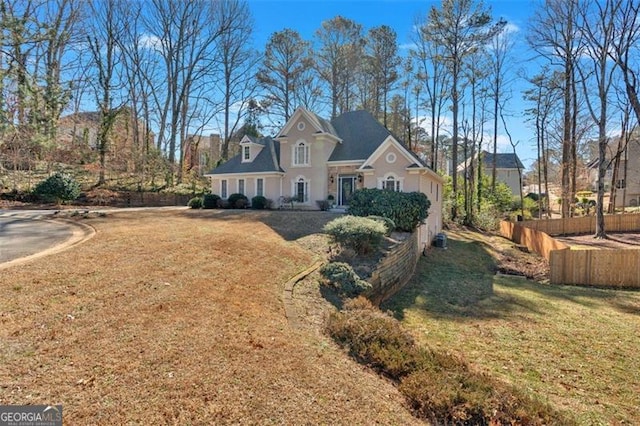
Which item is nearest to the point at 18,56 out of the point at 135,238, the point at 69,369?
the point at 135,238

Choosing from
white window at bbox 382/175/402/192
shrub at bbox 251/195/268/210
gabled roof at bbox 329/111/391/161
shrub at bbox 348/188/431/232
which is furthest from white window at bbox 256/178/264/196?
shrub at bbox 348/188/431/232

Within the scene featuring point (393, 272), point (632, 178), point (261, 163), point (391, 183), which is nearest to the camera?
point (393, 272)

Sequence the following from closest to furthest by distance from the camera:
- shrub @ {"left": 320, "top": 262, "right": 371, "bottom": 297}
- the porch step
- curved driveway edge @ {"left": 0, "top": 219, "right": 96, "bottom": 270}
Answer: curved driveway edge @ {"left": 0, "top": 219, "right": 96, "bottom": 270} < shrub @ {"left": 320, "top": 262, "right": 371, "bottom": 297} < the porch step

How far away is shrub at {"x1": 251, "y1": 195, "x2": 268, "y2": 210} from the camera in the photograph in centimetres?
2302

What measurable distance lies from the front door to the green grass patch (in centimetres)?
822

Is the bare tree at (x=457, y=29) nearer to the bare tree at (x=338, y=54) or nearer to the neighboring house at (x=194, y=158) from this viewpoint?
the bare tree at (x=338, y=54)

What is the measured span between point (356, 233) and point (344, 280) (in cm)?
242

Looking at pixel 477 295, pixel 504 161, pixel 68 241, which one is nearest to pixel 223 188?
pixel 68 241

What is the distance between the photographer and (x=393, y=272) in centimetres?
1166

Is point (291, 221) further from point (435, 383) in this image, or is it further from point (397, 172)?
point (435, 383)

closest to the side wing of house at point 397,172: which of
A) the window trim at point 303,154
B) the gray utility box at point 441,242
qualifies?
the gray utility box at point 441,242

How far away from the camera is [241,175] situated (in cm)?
2441
